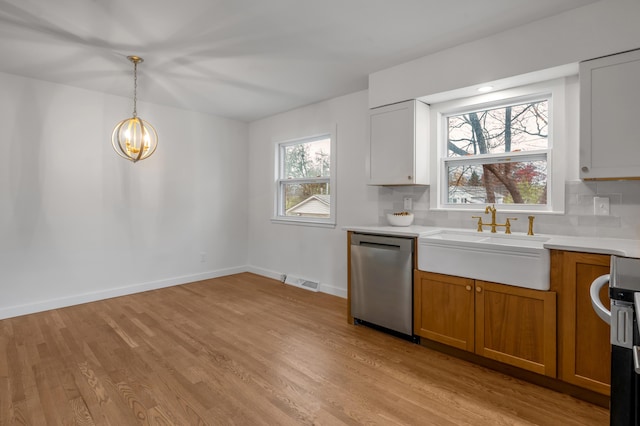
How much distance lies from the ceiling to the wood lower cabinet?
1.88 meters

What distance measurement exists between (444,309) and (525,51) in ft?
6.55

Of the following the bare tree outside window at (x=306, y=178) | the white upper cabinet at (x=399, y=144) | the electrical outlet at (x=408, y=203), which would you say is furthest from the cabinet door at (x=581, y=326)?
the bare tree outside window at (x=306, y=178)

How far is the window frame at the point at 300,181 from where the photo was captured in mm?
4305

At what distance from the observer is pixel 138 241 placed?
4.40 m

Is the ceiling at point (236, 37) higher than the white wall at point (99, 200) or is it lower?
higher

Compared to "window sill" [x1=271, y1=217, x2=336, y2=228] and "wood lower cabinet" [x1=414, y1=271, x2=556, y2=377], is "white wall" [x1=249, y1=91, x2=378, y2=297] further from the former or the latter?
"wood lower cabinet" [x1=414, y1=271, x2=556, y2=377]

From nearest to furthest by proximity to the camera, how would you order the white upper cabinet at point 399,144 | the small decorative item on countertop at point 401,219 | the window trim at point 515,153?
1. the window trim at point 515,153
2. the white upper cabinet at point 399,144
3. the small decorative item on countertop at point 401,219

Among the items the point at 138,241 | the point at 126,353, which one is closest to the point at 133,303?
the point at 138,241

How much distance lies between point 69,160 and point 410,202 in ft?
12.5

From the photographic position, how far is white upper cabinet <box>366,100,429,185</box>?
10.3ft

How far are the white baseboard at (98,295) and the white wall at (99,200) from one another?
0.01 meters

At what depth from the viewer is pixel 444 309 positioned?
260 cm

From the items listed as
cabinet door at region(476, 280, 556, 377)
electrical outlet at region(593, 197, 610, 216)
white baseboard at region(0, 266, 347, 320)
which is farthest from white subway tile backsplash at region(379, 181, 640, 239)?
white baseboard at region(0, 266, 347, 320)

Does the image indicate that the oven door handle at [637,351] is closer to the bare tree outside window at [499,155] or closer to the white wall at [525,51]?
the white wall at [525,51]
